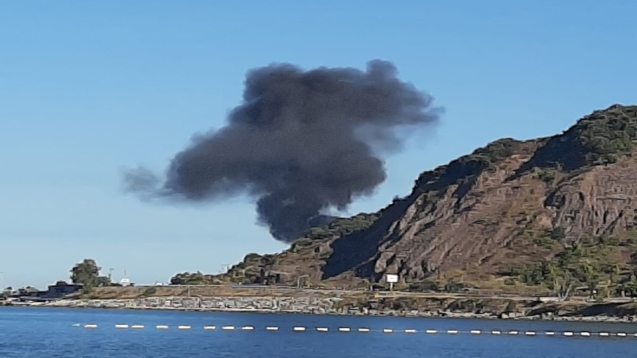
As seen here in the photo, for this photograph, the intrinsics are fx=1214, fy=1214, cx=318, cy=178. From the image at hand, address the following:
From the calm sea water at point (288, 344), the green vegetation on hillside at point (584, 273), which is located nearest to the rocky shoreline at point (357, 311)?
the green vegetation on hillside at point (584, 273)

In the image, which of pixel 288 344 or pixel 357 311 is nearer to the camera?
pixel 288 344

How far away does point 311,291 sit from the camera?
19925 cm

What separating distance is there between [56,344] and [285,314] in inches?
3567

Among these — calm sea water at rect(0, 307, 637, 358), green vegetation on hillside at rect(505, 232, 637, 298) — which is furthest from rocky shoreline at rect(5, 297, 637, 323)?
calm sea water at rect(0, 307, 637, 358)

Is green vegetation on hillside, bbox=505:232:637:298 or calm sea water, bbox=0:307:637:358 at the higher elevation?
green vegetation on hillside, bbox=505:232:637:298

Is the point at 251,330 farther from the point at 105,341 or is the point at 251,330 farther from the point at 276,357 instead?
the point at 276,357

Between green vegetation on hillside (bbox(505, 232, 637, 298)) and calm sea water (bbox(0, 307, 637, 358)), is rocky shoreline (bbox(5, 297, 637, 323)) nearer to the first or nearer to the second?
green vegetation on hillside (bbox(505, 232, 637, 298))

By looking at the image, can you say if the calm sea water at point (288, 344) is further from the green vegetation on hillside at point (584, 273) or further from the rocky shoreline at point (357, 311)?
the green vegetation on hillside at point (584, 273)

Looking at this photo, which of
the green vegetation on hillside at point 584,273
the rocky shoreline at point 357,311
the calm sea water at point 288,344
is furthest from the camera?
the green vegetation on hillside at point 584,273

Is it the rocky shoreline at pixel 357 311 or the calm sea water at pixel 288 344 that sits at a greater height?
the rocky shoreline at pixel 357 311

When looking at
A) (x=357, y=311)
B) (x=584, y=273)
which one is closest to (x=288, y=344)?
(x=357, y=311)

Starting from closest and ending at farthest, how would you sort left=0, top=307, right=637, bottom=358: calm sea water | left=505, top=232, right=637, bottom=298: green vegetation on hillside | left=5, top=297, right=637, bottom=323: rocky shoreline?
left=0, top=307, right=637, bottom=358: calm sea water → left=5, top=297, right=637, bottom=323: rocky shoreline → left=505, top=232, right=637, bottom=298: green vegetation on hillside

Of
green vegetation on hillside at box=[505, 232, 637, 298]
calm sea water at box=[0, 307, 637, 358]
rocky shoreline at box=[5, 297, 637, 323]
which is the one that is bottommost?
calm sea water at box=[0, 307, 637, 358]

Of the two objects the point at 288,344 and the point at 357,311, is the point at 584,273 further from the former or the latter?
the point at 288,344
